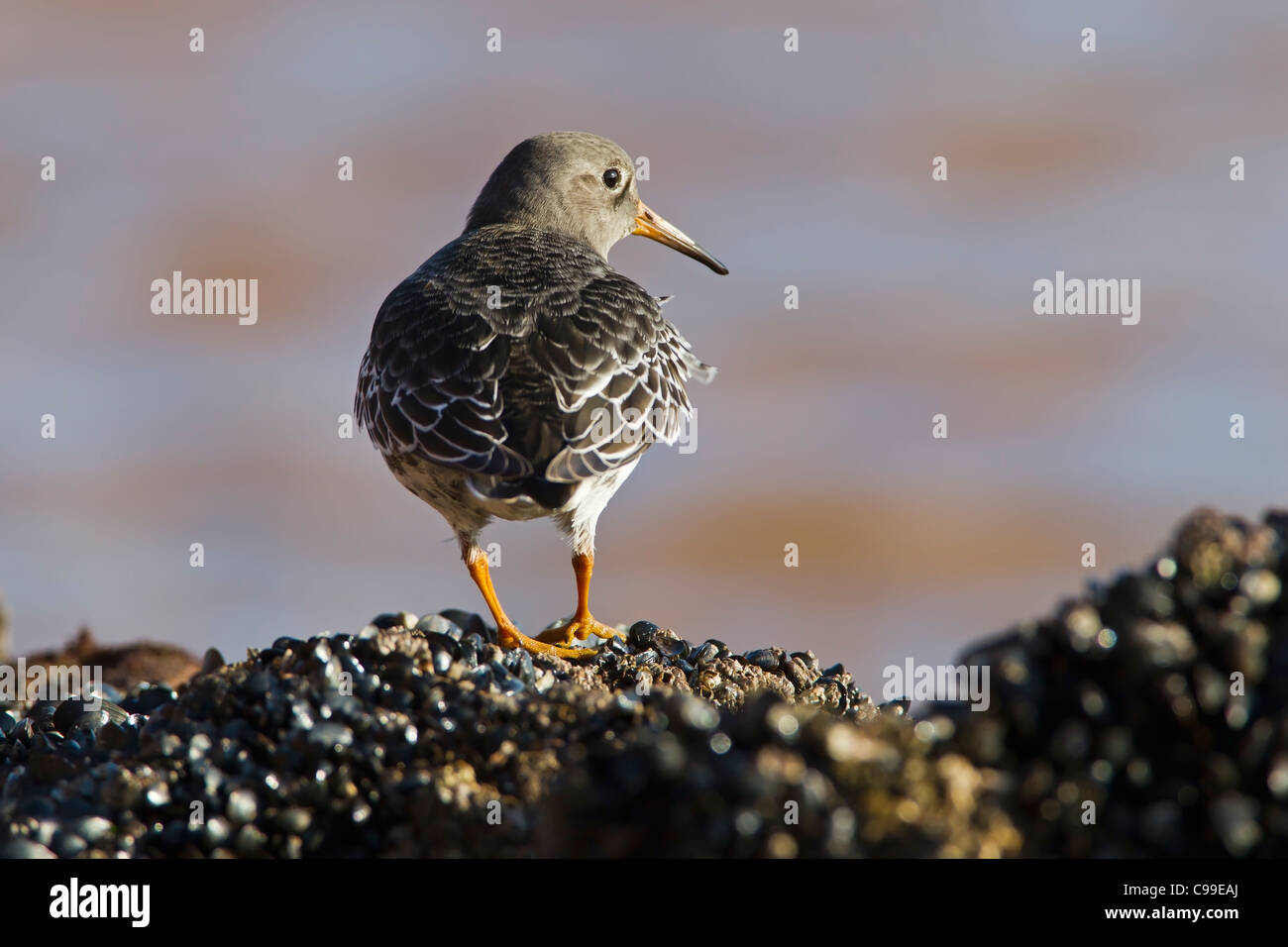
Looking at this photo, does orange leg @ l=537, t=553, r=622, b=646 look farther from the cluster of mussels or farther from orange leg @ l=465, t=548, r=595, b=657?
the cluster of mussels

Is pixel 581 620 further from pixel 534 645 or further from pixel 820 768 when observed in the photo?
pixel 820 768

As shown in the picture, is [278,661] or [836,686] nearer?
[278,661]

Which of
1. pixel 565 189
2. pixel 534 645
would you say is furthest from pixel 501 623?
pixel 565 189

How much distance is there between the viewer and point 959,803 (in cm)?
284

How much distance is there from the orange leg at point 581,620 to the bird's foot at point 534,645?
0.34ft

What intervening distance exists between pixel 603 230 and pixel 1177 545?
698 cm

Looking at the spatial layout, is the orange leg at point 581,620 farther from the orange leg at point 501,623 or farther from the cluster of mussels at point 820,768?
the cluster of mussels at point 820,768

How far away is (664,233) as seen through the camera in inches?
410

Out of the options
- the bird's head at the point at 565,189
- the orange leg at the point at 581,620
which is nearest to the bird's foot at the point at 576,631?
the orange leg at the point at 581,620

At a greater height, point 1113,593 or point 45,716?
point 1113,593

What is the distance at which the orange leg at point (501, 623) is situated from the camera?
627 cm

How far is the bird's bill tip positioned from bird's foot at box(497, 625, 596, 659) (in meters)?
4.20
